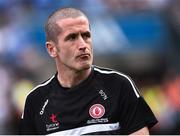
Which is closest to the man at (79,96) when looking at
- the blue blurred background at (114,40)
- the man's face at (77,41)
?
the man's face at (77,41)

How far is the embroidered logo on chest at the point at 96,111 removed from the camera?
→ 513cm

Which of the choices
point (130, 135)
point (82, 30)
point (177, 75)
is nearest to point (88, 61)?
point (82, 30)

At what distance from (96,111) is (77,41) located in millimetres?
530

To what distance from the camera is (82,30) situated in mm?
5242

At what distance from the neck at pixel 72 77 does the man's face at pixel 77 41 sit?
0.06 meters

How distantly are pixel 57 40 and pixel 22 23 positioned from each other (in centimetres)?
931

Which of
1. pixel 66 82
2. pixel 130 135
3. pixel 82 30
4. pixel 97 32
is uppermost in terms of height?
pixel 97 32

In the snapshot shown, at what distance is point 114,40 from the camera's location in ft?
47.0

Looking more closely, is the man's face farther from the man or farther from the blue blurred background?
the blue blurred background

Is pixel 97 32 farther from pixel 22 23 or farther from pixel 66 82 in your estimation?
pixel 66 82

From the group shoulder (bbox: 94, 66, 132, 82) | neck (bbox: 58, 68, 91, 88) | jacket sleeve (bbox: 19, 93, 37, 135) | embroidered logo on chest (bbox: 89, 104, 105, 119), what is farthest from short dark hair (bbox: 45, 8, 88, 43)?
embroidered logo on chest (bbox: 89, 104, 105, 119)

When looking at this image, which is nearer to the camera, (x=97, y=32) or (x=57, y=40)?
(x=57, y=40)

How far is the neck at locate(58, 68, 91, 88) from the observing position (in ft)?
17.6

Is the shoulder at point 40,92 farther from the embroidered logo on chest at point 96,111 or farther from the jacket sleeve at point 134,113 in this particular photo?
the jacket sleeve at point 134,113
